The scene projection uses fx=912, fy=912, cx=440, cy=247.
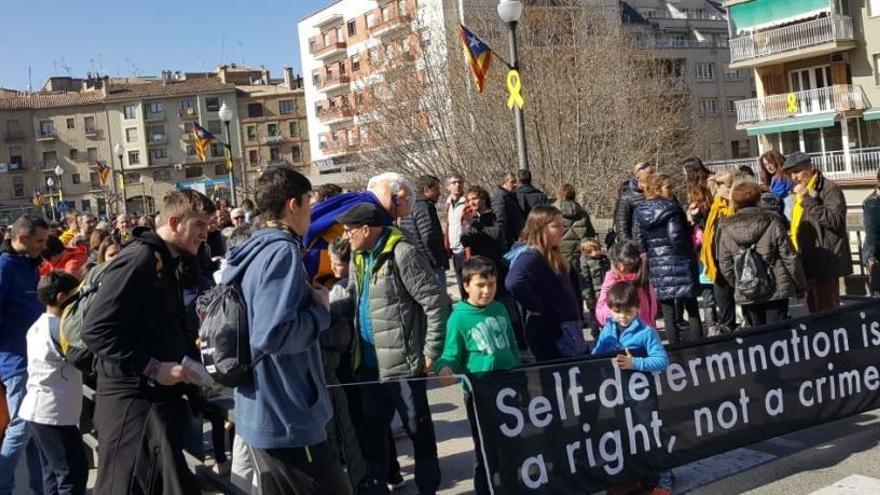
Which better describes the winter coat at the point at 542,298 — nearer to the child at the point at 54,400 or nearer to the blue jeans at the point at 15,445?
the child at the point at 54,400

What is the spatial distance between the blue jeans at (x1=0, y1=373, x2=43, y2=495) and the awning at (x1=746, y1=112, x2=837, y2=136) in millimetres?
39078

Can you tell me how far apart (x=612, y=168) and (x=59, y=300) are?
70.7 ft

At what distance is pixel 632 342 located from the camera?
5.41 m

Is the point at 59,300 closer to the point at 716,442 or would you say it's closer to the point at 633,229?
the point at 716,442

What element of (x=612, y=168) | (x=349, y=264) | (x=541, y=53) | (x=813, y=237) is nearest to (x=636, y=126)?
(x=612, y=168)

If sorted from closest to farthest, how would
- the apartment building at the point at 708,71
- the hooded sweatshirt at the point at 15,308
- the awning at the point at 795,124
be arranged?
1. the hooded sweatshirt at the point at 15,308
2. the awning at the point at 795,124
3. the apartment building at the point at 708,71

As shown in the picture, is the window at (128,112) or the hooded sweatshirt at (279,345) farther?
the window at (128,112)

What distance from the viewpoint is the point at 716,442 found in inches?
220

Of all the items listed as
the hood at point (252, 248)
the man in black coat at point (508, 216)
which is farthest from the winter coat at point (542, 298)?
the man in black coat at point (508, 216)

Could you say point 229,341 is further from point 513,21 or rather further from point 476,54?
point 476,54

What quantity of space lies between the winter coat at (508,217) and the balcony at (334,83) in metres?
57.6

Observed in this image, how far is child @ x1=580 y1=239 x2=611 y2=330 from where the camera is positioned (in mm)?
10422

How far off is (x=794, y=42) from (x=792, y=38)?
0.75ft

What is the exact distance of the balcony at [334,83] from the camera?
67.7 metres
